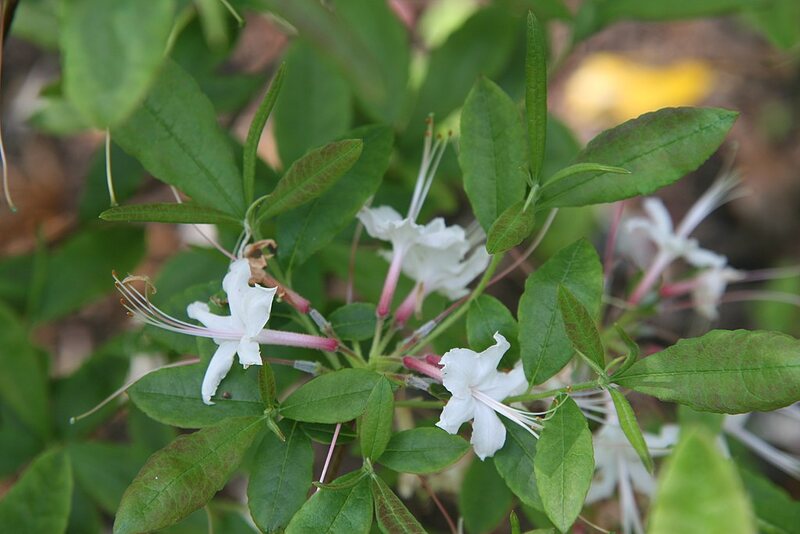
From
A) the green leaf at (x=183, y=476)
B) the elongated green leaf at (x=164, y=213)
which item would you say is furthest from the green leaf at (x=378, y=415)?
the elongated green leaf at (x=164, y=213)

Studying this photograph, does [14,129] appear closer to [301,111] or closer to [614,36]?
[301,111]

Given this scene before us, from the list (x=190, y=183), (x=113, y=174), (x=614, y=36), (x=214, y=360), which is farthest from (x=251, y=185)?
(x=614, y=36)

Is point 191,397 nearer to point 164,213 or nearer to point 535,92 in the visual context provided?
point 164,213

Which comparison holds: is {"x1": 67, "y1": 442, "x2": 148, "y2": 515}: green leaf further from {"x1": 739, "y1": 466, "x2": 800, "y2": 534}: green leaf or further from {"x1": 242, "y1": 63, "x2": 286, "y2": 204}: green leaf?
{"x1": 739, "y1": 466, "x2": 800, "y2": 534}: green leaf

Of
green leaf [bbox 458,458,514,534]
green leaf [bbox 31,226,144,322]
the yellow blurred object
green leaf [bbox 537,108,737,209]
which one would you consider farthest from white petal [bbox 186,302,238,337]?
the yellow blurred object

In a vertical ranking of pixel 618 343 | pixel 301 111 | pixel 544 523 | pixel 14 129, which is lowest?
pixel 14 129

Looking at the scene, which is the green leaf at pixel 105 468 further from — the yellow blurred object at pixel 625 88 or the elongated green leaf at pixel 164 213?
the yellow blurred object at pixel 625 88
